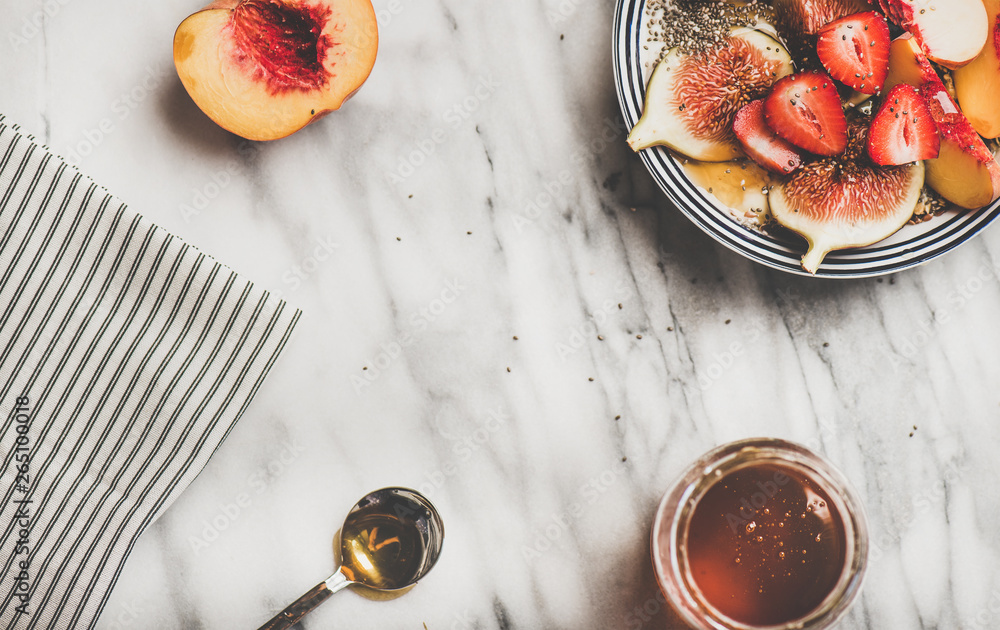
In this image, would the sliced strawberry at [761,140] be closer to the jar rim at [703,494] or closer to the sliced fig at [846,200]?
the sliced fig at [846,200]

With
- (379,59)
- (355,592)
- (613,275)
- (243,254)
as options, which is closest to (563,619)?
(355,592)

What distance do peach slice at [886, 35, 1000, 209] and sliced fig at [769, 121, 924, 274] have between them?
3 centimetres

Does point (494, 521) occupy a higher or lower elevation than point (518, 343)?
lower

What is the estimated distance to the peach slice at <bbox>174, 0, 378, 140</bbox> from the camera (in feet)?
2.67

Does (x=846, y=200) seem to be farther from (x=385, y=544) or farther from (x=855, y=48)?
(x=385, y=544)

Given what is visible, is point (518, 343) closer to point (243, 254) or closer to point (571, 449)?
point (571, 449)

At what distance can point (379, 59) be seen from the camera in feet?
3.07

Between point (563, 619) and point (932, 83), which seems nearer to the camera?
point (932, 83)

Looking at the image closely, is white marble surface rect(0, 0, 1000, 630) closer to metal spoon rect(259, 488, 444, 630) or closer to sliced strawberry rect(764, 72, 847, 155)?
metal spoon rect(259, 488, 444, 630)

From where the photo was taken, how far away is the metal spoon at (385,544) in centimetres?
89

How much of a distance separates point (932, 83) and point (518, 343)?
24.2 inches

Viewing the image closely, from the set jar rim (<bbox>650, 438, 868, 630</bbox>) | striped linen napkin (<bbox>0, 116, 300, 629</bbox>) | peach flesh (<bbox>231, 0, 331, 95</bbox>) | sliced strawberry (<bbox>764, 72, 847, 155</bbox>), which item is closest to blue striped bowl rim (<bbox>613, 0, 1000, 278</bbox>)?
sliced strawberry (<bbox>764, 72, 847, 155</bbox>)

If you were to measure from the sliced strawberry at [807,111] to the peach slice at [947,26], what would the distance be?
12cm

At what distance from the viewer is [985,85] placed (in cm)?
83
